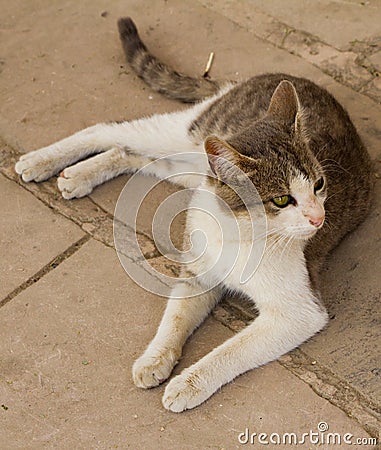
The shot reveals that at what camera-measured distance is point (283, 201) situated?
3.01m

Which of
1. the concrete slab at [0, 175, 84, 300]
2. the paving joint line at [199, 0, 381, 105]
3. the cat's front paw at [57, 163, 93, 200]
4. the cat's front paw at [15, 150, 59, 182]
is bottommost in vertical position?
the concrete slab at [0, 175, 84, 300]

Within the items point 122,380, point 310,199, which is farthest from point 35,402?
point 310,199

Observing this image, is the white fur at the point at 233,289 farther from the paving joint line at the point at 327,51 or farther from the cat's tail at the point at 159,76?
the paving joint line at the point at 327,51

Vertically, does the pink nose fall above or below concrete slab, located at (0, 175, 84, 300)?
above

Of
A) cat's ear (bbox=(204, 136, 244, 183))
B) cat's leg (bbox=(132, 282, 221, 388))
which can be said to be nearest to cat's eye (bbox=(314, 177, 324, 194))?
cat's ear (bbox=(204, 136, 244, 183))

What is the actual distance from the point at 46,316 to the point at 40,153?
1.01 meters

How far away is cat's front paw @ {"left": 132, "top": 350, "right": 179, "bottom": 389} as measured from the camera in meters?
3.12

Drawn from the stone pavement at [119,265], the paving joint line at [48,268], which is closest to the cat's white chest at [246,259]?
the stone pavement at [119,265]

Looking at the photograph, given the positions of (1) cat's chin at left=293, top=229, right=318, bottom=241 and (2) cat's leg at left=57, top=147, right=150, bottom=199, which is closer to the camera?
(1) cat's chin at left=293, top=229, right=318, bottom=241

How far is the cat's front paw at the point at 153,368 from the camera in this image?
10.2 ft

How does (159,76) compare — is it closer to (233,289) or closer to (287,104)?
(287,104)

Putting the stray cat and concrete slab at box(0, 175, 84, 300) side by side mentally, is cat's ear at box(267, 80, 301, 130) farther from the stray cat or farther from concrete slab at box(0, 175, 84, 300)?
concrete slab at box(0, 175, 84, 300)

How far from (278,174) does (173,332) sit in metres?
0.81

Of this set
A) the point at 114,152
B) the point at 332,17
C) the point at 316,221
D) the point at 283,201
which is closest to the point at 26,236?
the point at 114,152
